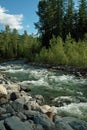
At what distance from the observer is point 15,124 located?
10727mm

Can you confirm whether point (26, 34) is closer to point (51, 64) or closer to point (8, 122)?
point (51, 64)

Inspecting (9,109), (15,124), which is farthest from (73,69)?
(15,124)

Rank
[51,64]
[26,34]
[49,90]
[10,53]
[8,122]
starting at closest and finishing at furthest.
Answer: [8,122], [49,90], [51,64], [10,53], [26,34]

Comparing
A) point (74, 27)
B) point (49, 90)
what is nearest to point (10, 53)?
point (74, 27)

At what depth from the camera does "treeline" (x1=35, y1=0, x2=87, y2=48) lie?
59.6m

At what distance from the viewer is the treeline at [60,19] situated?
59594 millimetres

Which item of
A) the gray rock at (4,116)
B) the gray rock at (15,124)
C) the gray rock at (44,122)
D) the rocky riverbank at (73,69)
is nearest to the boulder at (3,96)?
the gray rock at (4,116)

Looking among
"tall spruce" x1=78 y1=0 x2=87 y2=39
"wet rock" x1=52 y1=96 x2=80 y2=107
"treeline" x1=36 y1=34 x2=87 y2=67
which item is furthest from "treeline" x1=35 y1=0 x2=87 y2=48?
"wet rock" x1=52 y1=96 x2=80 y2=107

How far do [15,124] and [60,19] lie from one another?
5175 centimetres

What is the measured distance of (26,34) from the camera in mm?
76688

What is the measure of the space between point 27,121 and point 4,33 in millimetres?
66862

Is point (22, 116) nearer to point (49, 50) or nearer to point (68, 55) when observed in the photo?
point (68, 55)

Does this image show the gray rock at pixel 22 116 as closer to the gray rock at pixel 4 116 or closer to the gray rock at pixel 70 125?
the gray rock at pixel 4 116

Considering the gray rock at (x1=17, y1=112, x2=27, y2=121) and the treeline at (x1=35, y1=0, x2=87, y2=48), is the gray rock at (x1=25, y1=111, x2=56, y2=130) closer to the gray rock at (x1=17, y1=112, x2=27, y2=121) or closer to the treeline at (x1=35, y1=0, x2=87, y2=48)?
the gray rock at (x1=17, y1=112, x2=27, y2=121)
